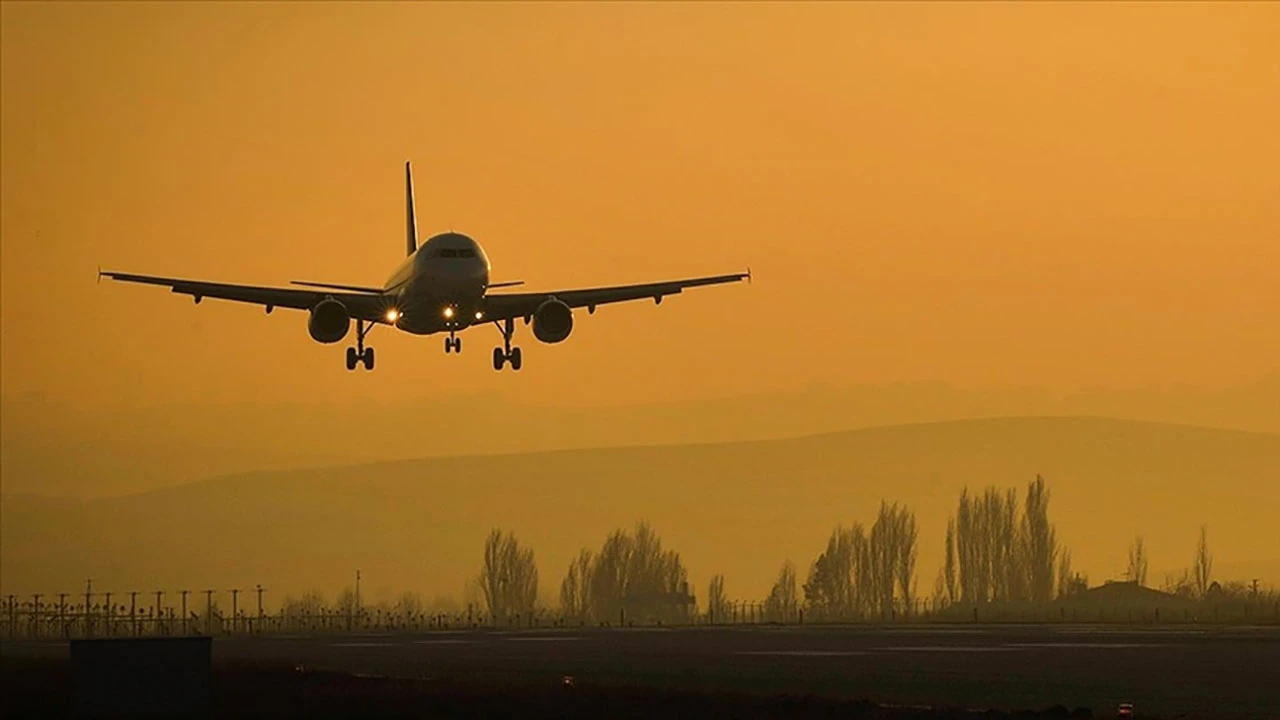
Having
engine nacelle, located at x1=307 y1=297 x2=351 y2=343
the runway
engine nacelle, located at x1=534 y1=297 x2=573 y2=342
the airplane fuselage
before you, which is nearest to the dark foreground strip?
the runway

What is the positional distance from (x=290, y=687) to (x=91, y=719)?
47.4 ft

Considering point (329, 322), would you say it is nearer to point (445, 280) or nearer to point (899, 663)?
point (445, 280)

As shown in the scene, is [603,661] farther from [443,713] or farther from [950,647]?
[443,713]

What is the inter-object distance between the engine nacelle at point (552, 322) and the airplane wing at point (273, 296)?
5.86 meters

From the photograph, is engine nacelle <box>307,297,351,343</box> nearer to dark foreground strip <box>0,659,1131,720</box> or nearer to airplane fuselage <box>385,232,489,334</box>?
airplane fuselage <box>385,232,489,334</box>

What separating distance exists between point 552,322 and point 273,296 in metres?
11.9

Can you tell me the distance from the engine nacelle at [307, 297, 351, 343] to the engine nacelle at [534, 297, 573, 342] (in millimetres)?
7199

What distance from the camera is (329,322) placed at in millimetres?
84250

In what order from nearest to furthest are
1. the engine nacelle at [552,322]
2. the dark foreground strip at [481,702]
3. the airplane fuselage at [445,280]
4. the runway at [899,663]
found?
1. the dark foreground strip at [481,702]
2. the runway at [899,663]
3. the airplane fuselage at [445,280]
4. the engine nacelle at [552,322]

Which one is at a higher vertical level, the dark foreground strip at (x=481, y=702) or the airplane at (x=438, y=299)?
the airplane at (x=438, y=299)

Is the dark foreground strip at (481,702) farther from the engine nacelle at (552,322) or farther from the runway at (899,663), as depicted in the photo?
the engine nacelle at (552,322)

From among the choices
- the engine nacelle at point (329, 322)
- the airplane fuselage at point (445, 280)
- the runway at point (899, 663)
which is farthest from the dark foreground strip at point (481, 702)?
the engine nacelle at point (329, 322)

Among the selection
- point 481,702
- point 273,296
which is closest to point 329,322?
point 273,296

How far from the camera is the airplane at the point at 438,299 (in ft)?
254
